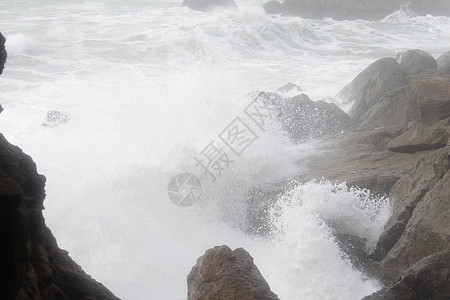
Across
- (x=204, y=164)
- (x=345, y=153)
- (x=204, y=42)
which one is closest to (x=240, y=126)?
(x=204, y=164)

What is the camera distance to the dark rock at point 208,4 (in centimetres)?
2594

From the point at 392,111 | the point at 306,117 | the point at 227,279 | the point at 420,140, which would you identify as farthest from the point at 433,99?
the point at 227,279

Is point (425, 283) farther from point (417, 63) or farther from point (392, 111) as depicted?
point (417, 63)

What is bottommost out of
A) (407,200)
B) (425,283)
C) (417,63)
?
→ (417,63)

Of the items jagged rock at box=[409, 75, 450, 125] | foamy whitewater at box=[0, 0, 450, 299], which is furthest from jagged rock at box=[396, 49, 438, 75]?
jagged rock at box=[409, 75, 450, 125]

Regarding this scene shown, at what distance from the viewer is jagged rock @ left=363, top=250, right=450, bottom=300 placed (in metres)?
2.96

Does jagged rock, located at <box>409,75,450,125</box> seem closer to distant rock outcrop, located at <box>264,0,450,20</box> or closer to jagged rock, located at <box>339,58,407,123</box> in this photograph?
jagged rock, located at <box>339,58,407,123</box>

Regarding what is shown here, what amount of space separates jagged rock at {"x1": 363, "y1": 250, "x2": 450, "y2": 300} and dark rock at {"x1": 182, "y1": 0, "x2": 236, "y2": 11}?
79.8 feet

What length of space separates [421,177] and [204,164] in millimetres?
2967

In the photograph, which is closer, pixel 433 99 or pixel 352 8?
pixel 433 99

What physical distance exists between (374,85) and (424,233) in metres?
5.87

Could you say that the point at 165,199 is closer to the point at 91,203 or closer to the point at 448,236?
the point at 91,203

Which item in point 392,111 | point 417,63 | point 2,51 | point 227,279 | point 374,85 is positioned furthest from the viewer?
point 417,63

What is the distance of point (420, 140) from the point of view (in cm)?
538
